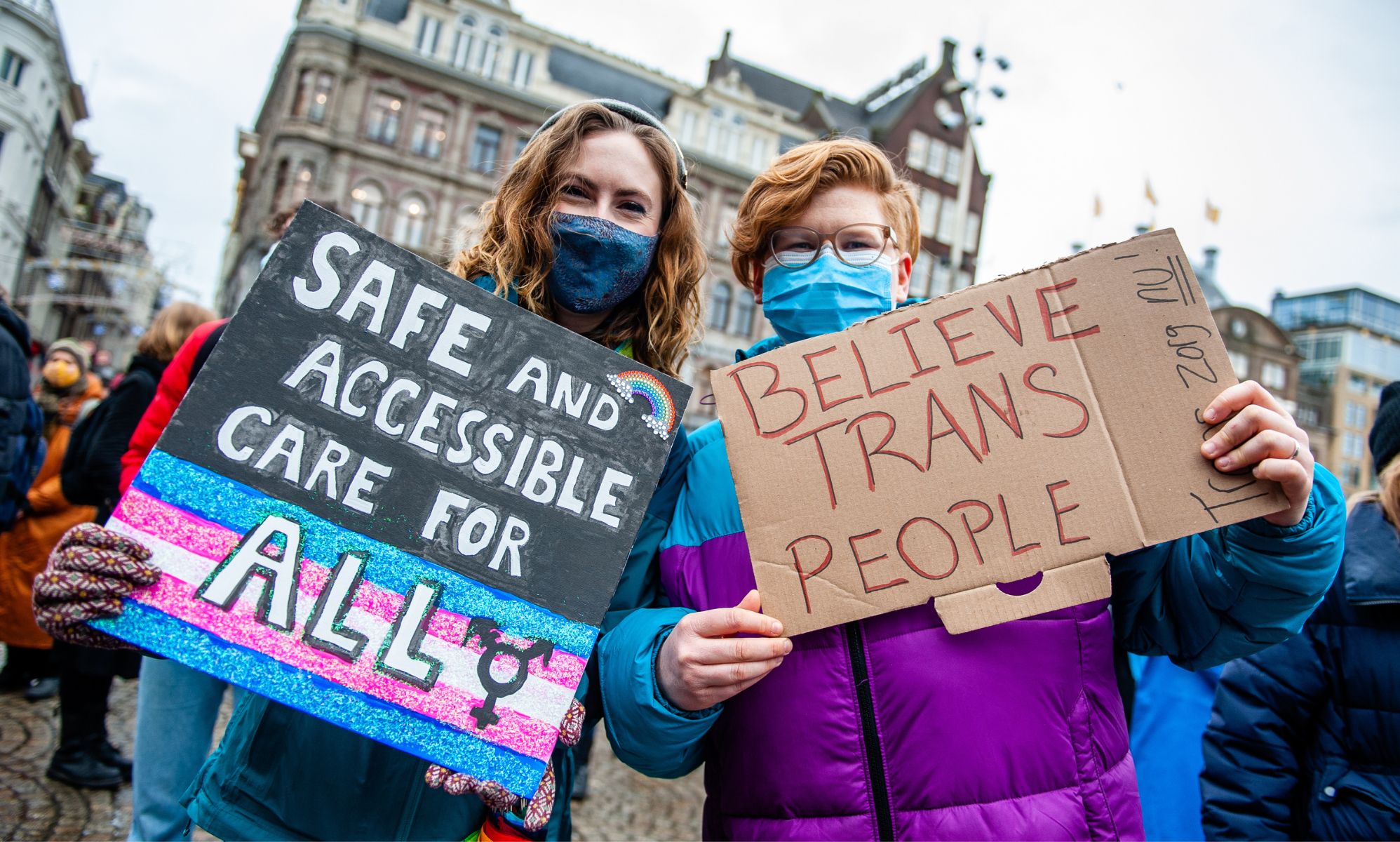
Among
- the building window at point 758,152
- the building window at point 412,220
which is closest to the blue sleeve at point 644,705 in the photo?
the building window at point 412,220

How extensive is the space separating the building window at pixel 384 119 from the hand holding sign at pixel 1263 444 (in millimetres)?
24431

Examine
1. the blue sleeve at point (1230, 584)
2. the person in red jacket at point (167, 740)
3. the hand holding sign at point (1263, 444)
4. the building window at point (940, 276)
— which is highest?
the building window at point (940, 276)

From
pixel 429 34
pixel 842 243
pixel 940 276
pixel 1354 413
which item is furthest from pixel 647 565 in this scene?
pixel 1354 413

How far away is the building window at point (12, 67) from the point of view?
86.0 ft

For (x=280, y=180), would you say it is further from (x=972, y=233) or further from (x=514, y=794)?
(x=514, y=794)

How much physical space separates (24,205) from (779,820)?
3933 cm

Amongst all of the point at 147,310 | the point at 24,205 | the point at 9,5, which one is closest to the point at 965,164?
the point at 9,5

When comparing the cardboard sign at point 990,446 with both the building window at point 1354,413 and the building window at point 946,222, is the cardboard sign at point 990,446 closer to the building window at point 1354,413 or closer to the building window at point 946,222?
the building window at point 946,222

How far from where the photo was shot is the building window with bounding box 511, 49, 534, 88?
77.4 feet

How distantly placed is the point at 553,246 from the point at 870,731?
1.13 metres

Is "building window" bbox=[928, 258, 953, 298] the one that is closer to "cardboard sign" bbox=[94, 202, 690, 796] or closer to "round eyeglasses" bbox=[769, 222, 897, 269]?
"round eyeglasses" bbox=[769, 222, 897, 269]

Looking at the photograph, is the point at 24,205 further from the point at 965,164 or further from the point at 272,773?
the point at 272,773

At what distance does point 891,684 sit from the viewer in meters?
1.28

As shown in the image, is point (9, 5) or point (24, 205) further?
point (24, 205)
